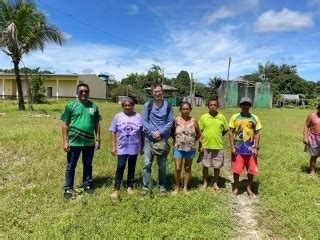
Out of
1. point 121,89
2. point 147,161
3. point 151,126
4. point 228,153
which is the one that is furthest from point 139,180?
point 121,89

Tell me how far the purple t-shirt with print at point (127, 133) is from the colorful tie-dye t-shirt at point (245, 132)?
1737mm

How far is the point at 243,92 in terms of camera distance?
38.5 meters

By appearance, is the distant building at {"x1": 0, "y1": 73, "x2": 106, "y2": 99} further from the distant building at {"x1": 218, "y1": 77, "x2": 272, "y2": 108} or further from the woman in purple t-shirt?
the woman in purple t-shirt

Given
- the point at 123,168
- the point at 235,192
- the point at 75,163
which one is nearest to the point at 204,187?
the point at 235,192

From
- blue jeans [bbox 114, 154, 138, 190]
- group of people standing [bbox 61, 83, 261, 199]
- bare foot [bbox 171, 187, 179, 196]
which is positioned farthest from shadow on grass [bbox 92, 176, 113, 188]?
bare foot [bbox 171, 187, 179, 196]

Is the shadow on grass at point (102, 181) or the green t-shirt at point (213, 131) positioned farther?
the shadow on grass at point (102, 181)

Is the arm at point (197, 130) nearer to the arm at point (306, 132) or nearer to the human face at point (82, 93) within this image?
the human face at point (82, 93)

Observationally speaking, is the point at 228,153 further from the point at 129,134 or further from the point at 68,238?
the point at 68,238

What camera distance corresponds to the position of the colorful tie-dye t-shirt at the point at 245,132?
6.68 m

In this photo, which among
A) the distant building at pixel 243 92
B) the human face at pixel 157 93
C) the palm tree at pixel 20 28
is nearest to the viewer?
the human face at pixel 157 93

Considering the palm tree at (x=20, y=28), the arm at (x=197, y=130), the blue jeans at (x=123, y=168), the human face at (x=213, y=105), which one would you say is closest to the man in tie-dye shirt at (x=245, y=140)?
the human face at (x=213, y=105)

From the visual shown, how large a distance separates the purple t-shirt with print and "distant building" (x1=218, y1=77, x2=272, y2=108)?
1236 inches

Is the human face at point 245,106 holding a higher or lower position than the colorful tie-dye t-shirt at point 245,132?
higher

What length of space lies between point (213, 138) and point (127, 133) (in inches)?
61.7
